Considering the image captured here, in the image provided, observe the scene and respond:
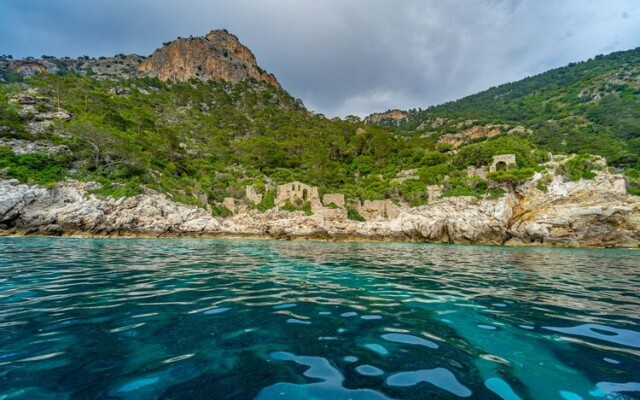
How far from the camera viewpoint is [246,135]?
64.4 metres

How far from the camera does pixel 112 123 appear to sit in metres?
41.0

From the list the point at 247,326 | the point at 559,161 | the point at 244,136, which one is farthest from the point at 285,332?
the point at 244,136

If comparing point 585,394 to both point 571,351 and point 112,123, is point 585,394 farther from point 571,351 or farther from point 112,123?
point 112,123

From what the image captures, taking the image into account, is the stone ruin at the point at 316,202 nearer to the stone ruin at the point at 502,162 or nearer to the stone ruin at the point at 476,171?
the stone ruin at the point at 476,171

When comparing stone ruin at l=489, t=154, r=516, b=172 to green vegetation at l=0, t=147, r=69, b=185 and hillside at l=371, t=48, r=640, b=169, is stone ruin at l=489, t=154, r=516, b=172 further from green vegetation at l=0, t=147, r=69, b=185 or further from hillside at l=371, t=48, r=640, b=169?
green vegetation at l=0, t=147, r=69, b=185

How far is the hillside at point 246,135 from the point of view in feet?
104

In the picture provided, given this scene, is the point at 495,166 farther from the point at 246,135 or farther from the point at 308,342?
the point at 246,135

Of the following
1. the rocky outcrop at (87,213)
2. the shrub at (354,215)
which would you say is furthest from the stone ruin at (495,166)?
the rocky outcrop at (87,213)

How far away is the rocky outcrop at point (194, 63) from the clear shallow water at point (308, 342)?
342 ft

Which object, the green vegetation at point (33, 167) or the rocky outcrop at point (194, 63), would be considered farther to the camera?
the rocky outcrop at point (194, 63)

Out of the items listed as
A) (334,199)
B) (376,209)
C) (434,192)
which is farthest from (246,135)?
(434,192)

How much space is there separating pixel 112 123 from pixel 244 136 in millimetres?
26184

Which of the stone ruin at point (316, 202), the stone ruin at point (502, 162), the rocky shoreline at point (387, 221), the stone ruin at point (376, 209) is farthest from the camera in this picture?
the stone ruin at point (502, 162)

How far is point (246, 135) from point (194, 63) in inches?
1951
